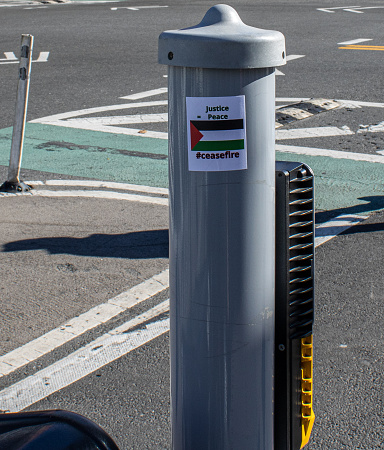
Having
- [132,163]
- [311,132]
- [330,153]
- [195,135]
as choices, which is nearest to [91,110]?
[132,163]

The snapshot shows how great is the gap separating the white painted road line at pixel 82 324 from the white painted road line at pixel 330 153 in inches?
142

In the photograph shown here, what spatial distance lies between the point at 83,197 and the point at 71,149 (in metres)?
1.90

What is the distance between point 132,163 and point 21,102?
1.53 m

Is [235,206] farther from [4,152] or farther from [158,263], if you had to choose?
[4,152]

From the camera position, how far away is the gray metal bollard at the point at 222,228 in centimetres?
206

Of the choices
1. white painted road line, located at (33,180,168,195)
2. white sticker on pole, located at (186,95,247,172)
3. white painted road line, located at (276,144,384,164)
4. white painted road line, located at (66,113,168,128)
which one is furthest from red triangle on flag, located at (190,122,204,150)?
white painted road line, located at (66,113,168,128)

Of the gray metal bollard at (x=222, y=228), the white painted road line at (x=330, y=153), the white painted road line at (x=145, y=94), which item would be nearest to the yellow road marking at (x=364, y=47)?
the white painted road line at (x=145, y=94)

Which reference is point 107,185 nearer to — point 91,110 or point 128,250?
point 128,250

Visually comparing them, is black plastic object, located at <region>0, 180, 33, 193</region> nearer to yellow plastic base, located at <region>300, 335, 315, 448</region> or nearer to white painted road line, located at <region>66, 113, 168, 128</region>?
white painted road line, located at <region>66, 113, 168, 128</region>

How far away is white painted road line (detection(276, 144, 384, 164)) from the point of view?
26.1ft

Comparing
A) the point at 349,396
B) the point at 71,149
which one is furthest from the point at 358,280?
the point at 71,149

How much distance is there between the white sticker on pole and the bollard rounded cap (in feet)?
0.34

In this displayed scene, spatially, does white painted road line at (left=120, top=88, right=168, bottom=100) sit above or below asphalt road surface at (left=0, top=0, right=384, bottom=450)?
above

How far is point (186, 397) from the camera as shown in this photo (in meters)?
2.30
